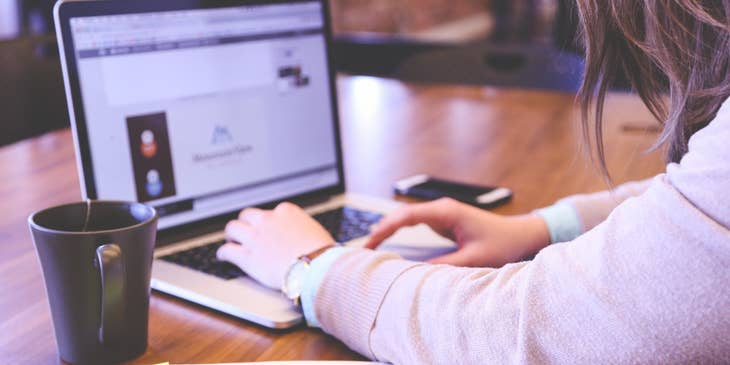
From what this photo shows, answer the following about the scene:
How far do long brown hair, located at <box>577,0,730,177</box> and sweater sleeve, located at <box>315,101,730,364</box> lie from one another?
0.08 metres

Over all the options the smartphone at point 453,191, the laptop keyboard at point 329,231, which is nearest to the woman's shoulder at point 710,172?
the laptop keyboard at point 329,231

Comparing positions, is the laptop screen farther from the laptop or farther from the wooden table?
the wooden table

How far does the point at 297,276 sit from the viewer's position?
725mm

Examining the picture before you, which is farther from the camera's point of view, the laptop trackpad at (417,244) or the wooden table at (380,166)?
the laptop trackpad at (417,244)

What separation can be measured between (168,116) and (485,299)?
479 millimetres

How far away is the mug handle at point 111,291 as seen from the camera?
1.92ft

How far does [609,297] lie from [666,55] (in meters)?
0.20

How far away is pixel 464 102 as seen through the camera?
181cm

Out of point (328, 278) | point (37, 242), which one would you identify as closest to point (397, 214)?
point (328, 278)

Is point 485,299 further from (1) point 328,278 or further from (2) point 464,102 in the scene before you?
(2) point 464,102

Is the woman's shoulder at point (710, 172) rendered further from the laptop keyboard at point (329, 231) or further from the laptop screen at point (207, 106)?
the laptop screen at point (207, 106)

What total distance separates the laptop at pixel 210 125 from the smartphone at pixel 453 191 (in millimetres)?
74

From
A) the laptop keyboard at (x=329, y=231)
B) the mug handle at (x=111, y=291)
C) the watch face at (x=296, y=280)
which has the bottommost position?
the laptop keyboard at (x=329, y=231)

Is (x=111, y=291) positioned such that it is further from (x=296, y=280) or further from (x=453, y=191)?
(x=453, y=191)
